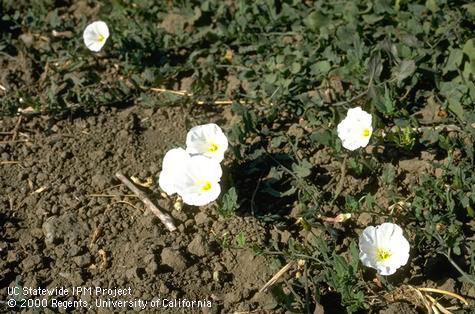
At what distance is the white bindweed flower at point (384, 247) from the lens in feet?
7.92

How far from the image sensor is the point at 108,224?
2814mm

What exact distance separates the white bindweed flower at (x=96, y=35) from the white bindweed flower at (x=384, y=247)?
5.88ft

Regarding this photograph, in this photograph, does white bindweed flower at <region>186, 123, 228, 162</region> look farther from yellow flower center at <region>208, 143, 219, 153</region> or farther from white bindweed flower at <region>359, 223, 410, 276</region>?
white bindweed flower at <region>359, 223, 410, 276</region>

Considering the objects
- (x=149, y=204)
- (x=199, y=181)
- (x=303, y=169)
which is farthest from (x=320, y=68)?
(x=149, y=204)

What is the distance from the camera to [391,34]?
10.8 ft

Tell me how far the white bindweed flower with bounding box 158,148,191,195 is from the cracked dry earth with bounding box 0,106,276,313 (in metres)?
0.12

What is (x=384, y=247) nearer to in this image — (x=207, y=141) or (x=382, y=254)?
(x=382, y=254)

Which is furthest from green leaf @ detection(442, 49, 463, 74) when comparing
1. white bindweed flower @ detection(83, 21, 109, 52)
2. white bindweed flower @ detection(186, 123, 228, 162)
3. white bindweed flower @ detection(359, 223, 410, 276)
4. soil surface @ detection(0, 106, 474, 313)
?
white bindweed flower @ detection(83, 21, 109, 52)

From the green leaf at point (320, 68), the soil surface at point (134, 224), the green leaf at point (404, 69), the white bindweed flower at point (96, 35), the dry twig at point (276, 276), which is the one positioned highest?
the white bindweed flower at point (96, 35)

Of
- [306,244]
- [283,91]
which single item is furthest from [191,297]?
[283,91]

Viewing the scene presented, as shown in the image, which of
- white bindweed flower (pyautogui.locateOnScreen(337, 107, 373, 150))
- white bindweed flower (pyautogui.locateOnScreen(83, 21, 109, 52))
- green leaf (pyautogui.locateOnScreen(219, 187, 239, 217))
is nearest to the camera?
green leaf (pyautogui.locateOnScreen(219, 187, 239, 217))

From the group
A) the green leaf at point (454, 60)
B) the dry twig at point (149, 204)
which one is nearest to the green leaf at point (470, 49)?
the green leaf at point (454, 60)

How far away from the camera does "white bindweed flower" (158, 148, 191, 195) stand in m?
2.76

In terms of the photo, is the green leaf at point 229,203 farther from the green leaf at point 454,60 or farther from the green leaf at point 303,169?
the green leaf at point 454,60
